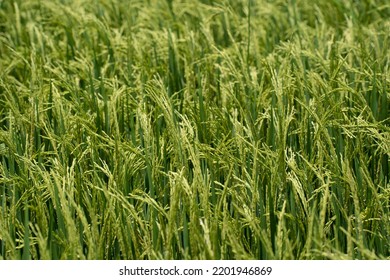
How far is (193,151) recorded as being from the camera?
218 cm

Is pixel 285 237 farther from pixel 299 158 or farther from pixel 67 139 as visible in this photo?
pixel 67 139

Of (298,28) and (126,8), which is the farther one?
(126,8)

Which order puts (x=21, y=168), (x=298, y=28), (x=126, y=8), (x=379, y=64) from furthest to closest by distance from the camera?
(x=126, y=8), (x=298, y=28), (x=379, y=64), (x=21, y=168)

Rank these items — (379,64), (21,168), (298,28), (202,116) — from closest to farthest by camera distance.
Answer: (21,168) → (202,116) → (379,64) → (298,28)

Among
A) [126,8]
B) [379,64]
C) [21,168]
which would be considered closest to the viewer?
[21,168]

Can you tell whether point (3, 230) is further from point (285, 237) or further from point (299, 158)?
point (299, 158)

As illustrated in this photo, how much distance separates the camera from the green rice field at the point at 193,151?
2016 mm

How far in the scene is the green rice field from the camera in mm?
2016

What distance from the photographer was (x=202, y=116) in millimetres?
2584

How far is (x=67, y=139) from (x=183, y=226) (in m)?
0.58

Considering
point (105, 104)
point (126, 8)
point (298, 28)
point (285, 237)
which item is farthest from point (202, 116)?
point (126, 8)

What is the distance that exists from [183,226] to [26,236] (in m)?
0.39

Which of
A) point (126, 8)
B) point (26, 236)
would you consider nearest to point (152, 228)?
point (26, 236)

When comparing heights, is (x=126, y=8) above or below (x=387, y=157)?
above
